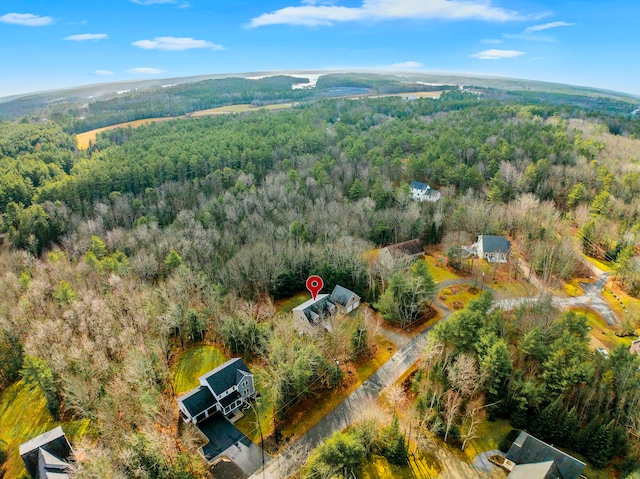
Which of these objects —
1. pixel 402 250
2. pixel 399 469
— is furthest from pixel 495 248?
pixel 399 469

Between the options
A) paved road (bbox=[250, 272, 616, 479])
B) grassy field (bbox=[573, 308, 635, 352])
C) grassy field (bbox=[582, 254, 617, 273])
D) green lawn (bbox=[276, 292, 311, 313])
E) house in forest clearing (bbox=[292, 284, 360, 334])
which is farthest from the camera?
grassy field (bbox=[582, 254, 617, 273])

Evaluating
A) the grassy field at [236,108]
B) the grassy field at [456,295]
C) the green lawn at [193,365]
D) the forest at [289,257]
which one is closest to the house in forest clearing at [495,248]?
the forest at [289,257]

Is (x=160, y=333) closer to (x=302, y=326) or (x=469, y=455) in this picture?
(x=302, y=326)

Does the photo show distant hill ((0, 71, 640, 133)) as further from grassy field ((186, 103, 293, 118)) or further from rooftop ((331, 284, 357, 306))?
rooftop ((331, 284, 357, 306))

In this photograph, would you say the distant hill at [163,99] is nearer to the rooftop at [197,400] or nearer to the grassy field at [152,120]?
the grassy field at [152,120]

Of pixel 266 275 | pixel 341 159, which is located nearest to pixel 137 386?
pixel 266 275

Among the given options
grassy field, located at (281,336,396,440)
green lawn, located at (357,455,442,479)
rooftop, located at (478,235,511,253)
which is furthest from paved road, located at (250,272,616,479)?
rooftop, located at (478,235,511,253)

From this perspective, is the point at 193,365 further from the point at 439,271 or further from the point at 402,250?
the point at 439,271
